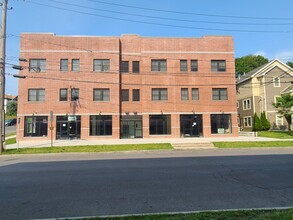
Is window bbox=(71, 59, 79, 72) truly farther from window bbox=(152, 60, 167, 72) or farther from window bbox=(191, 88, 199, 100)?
window bbox=(191, 88, 199, 100)

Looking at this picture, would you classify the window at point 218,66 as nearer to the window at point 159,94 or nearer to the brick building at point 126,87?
the brick building at point 126,87

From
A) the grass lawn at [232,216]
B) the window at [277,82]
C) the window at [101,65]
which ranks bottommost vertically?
the grass lawn at [232,216]

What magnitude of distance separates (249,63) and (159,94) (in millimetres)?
46619

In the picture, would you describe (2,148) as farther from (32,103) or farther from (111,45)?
(111,45)

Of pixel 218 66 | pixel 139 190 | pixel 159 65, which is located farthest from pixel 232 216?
pixel 218 66

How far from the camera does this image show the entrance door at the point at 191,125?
106 ft

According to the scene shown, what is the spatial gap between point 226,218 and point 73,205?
3.37 metres

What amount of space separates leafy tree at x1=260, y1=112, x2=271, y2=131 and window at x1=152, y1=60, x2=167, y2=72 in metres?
17.1

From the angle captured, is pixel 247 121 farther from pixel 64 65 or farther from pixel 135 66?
pixel 64 65

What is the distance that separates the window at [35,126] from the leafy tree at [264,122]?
29.9 meters

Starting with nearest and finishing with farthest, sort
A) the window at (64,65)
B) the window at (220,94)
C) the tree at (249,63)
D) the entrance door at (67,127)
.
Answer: the entrance door at (67,127), the window at (64,65), the window at (220,94), the tree at (249,63)

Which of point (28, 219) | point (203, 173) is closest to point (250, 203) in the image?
point (203, 173)

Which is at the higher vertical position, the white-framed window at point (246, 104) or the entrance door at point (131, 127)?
the white-framed window at point (246, 104)

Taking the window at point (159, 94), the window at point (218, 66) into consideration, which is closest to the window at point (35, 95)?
the window at point (159, 94)
